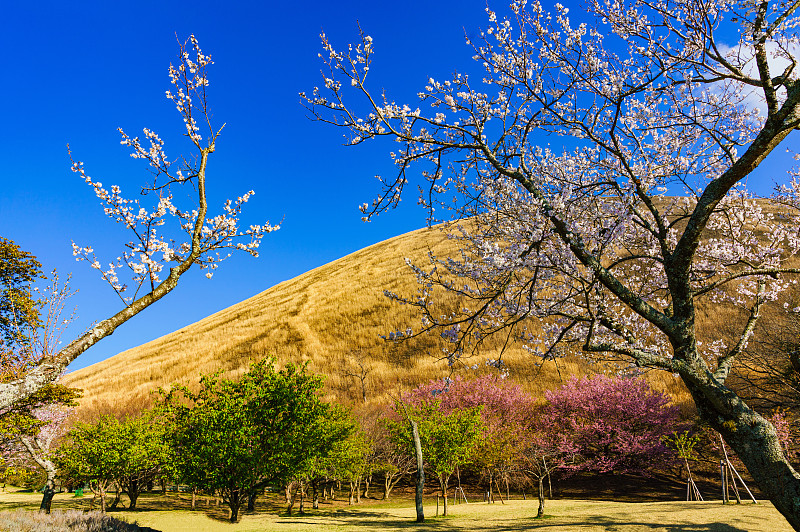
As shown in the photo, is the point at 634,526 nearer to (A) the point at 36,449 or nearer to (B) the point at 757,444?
(B) the point at 757,444

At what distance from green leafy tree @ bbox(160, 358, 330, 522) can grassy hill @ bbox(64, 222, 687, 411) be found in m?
20.3

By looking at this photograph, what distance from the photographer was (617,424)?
3181 centimetres

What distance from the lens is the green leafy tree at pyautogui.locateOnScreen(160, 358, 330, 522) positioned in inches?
744

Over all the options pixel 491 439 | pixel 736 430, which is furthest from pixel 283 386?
pixel 736 430

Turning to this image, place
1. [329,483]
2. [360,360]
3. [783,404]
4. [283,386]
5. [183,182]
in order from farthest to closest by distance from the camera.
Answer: [360,360] → [329,483] → [283,386] → [783,404] → [183,182]

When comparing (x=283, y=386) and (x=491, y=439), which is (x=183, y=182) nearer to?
(x=283, y=386)

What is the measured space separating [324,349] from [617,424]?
37674mm

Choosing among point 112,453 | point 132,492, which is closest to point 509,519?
point 112,453

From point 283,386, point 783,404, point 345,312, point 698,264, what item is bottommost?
point 783,404

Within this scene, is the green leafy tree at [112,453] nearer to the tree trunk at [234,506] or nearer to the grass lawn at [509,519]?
the grass lawn at [509,519]

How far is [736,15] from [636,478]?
35.7m

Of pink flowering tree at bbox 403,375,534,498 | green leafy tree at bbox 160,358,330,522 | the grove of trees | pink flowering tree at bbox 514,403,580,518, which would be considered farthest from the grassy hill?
green leafy tree at bbox 160,358,330,522

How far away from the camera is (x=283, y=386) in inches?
814

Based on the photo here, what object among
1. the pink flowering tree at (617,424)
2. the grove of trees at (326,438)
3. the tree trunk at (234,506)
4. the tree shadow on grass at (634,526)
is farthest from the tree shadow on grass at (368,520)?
the pink flowering tree at (617,424)
